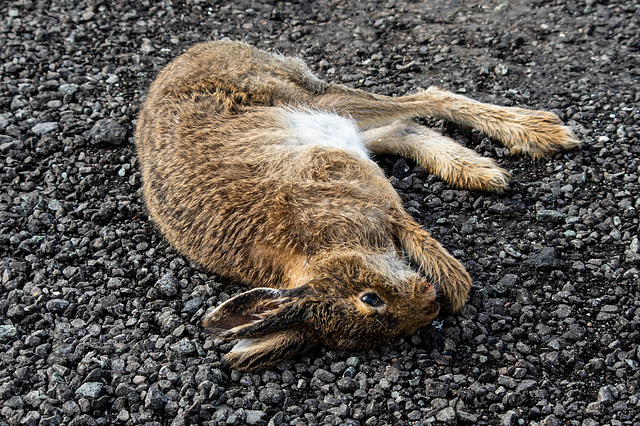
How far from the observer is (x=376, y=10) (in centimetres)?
864

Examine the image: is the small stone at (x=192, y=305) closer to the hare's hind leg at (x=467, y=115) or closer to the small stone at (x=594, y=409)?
the hare's hind leg at (x=467, y=115)

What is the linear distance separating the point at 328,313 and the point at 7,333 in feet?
8.15

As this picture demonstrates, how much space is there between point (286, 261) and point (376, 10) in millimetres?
5187

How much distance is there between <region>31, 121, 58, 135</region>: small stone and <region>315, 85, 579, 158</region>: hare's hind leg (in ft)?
9.60

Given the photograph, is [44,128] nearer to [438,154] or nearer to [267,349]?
[267,349]

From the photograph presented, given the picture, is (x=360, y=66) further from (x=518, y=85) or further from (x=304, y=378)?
(x=304, y=378)

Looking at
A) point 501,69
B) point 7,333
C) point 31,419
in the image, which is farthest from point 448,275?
point 501,69

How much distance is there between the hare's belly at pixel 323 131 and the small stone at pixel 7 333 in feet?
8.82

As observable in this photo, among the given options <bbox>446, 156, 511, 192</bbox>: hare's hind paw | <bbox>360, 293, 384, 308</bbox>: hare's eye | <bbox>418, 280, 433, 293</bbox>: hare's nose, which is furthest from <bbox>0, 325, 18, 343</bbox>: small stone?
<bbox>446, 156, 511, 192</bbox>: hare's hind paw

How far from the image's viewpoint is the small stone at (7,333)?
4648 mm

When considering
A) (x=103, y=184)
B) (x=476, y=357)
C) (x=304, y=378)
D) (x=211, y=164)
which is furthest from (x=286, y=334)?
(x=103, y=184)

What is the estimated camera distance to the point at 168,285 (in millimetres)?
5043

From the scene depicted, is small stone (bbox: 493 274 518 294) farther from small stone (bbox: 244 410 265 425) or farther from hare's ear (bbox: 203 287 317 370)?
small stone (bbox: 244 410 265 425)

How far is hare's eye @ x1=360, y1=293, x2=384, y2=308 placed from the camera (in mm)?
4309
